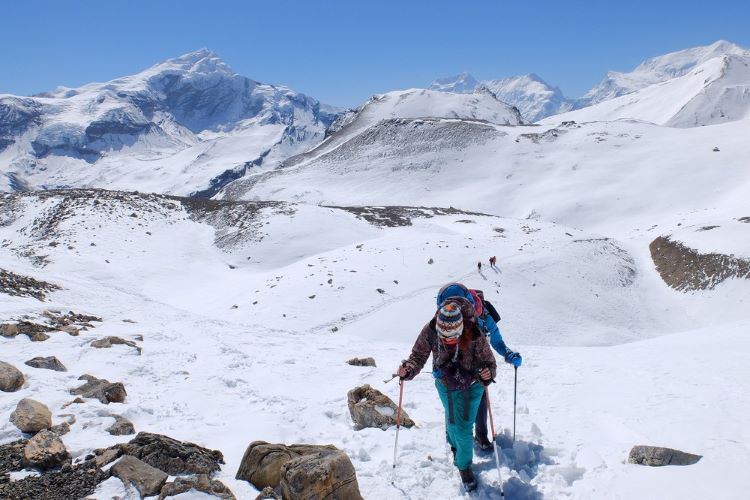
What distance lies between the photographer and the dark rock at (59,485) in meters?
5.68

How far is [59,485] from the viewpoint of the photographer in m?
5.95

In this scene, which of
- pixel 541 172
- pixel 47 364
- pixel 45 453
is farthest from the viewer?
pixel 541 172

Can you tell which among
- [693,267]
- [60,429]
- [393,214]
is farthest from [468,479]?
[393,214]

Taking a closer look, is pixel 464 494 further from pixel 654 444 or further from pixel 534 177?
pixel 534 177

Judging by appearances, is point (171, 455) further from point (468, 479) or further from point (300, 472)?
point (468, 479)

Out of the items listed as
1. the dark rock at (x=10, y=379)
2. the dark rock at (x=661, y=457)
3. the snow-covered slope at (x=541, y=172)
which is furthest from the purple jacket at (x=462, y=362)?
the snow-covered slope at (x=541, y=172)

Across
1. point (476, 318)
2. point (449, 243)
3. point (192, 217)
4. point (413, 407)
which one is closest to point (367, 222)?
point (449, 243)

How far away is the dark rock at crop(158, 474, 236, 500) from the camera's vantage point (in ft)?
18.7

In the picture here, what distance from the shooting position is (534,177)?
246 ft

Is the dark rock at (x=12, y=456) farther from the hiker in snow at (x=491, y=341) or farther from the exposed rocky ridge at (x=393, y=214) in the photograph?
the exposed rocky ridge at (x=393, y=214)

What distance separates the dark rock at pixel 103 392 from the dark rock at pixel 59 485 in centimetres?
299

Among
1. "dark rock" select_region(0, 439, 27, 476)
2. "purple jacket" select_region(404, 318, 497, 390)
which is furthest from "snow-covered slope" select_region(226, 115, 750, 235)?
"dark rock" select_region(0, 439, 27, 476)

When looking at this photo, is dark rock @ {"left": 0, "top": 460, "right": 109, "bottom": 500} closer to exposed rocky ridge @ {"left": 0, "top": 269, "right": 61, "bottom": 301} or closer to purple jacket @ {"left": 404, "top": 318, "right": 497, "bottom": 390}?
purple jacket @ {"left": 404, "top": 318, "right": 497, "bottom": 390}

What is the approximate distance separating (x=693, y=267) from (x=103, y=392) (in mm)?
37915
